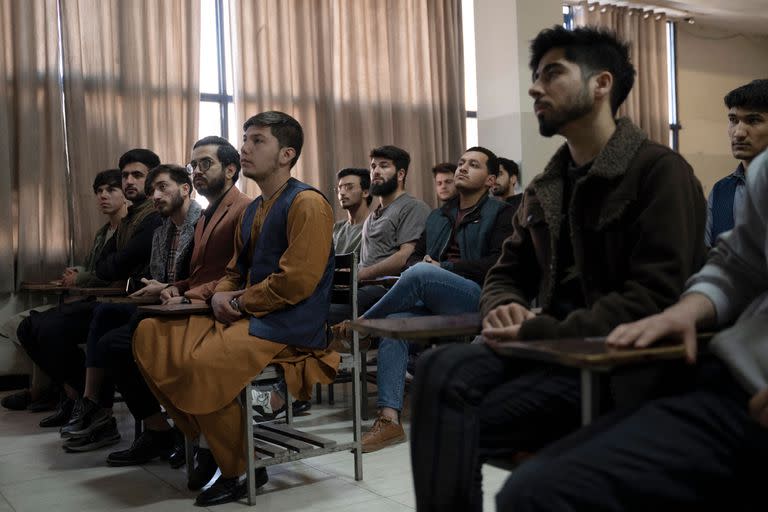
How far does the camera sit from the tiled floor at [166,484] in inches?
98.3

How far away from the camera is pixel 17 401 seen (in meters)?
4.33

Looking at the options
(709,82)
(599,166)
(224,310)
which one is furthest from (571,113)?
(709,82)

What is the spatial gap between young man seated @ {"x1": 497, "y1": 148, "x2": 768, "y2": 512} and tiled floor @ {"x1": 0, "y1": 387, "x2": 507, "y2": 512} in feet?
4.06

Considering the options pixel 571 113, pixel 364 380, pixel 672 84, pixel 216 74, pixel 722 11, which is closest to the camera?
pixel 571 113

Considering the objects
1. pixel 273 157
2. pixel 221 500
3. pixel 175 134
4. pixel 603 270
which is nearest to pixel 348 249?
pixel 175 134

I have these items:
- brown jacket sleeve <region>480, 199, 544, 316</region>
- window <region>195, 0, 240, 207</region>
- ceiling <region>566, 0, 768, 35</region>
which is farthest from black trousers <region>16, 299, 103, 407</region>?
ceiling <region>566, 0, 768, 35</region>

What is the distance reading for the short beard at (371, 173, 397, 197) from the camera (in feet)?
14.9

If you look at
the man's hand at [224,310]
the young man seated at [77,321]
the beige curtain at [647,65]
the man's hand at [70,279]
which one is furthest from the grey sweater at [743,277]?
the beige curtain at [647,65]

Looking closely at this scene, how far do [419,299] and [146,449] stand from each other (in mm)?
1201

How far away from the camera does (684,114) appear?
8094 mm

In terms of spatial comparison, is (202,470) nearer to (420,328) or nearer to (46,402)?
(420,328)

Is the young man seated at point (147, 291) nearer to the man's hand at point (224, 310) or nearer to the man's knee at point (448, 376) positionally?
the man's hand at point (224, 310)

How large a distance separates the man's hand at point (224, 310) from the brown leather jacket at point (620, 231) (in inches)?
43.1

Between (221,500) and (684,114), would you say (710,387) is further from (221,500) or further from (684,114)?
(684,114)
